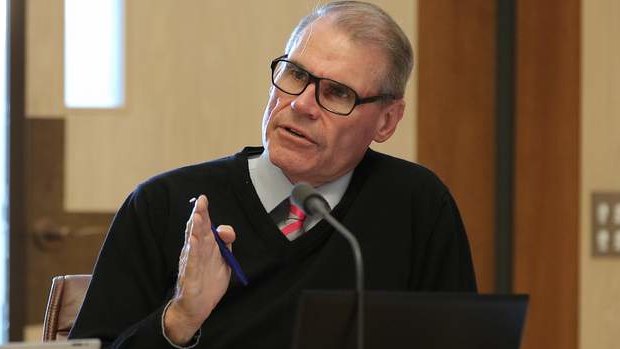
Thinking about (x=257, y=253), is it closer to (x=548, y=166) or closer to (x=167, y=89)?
(x=167, y=89)

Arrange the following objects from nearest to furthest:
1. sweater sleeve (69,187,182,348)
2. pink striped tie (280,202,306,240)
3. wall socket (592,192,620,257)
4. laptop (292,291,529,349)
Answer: laptop (292,291,529,349), sweater sleeve (69,187,182,348), pink striped tie (280,202,306,240), wall socket (592,192,620,257)

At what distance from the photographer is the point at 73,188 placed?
302 cm

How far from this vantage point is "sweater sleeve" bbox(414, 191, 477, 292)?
2.00m

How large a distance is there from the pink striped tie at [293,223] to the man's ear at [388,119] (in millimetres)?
211

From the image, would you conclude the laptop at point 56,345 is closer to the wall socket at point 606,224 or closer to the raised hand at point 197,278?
the raised hand at point 197,278

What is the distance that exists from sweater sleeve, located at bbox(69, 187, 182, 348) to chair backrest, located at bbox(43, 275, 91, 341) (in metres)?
0.12

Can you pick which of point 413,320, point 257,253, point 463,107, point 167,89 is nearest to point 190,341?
point 257,253

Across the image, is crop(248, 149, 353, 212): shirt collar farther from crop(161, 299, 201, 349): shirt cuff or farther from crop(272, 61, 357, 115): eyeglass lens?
crop(161, 299, 201, 349): shirt cuff

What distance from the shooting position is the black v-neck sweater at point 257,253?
183 centimetres

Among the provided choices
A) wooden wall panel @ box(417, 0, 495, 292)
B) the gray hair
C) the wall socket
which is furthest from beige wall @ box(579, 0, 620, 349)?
the gray hair

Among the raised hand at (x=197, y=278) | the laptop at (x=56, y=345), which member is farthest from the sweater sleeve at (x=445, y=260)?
the laptop at (x=56, y=345)

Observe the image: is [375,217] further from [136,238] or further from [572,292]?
[572,292]

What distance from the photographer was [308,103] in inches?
73.7

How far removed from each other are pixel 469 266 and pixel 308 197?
0.63 meters
